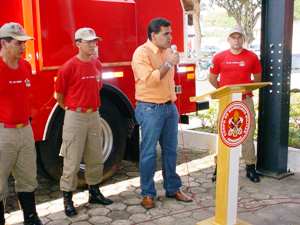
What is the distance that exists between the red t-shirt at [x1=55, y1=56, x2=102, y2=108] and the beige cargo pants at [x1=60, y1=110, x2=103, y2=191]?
0.37 feet

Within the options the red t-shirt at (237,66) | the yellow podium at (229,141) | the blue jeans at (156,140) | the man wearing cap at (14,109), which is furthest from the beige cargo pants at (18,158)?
the red t-shirt at (237,66)

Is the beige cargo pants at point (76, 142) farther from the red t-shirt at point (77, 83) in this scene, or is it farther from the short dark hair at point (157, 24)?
the short dark hair at point (157, 24)

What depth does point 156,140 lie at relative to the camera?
4.47m

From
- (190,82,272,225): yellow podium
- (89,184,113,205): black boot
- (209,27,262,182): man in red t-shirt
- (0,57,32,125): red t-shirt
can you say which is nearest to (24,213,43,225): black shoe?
(89,184,113,205): black boot

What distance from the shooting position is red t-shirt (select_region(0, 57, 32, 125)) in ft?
11.8

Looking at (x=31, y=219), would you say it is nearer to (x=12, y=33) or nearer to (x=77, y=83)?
(x=77, y=83)

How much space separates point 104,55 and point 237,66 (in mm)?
1471

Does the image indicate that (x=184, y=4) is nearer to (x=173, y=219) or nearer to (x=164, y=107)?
(x=164, y=107)

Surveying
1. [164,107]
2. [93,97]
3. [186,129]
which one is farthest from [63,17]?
[186,129]

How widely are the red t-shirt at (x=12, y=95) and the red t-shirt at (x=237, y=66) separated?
236cm

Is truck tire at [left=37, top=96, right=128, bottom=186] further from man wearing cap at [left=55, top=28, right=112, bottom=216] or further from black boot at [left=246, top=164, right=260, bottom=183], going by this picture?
black boot at [left=246, top=164, right=260, bottom=183]

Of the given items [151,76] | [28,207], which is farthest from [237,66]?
[28,207]

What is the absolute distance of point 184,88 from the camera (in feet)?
19.9

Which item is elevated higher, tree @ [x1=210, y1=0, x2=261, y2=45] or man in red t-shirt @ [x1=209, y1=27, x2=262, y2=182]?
tree @ [x1=210, y1=0, x2=261, y2=45]
